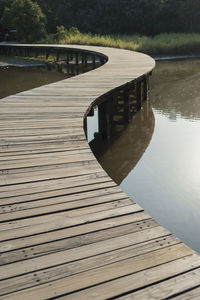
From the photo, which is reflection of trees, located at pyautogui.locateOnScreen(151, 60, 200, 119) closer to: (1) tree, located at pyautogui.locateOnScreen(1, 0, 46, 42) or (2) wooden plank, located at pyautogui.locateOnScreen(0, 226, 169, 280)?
(2) wooden plank, located at pyautogui.locateOnScreen(0, 226, 169, 280)

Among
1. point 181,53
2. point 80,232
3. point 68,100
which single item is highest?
point 80,232

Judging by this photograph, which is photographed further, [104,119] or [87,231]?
[104,119]

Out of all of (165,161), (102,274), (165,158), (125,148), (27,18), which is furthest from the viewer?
(27,18)

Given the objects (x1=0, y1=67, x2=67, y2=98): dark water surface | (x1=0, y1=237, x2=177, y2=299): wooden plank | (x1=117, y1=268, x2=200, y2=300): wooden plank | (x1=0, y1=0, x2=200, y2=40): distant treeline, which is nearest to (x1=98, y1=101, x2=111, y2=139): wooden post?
(x1=0, y1=237, x2=177, y2=299): wooden plank

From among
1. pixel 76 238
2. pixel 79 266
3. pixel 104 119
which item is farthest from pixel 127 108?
pixel 79 266

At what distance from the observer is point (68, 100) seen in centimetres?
635

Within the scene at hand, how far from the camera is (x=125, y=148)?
702 cm

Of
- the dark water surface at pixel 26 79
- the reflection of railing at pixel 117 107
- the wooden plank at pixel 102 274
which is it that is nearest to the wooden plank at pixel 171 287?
the wooden plank at pixel 102 274

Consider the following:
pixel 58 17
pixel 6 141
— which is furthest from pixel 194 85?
pixel 58 17

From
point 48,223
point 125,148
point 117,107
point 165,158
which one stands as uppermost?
point 48,223

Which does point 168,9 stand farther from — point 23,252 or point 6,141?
point 23,252

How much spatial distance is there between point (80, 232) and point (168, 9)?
2943 centimetres

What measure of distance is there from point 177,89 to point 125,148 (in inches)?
227

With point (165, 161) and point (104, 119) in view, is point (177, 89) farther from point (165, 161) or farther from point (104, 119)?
point (165, 161)
